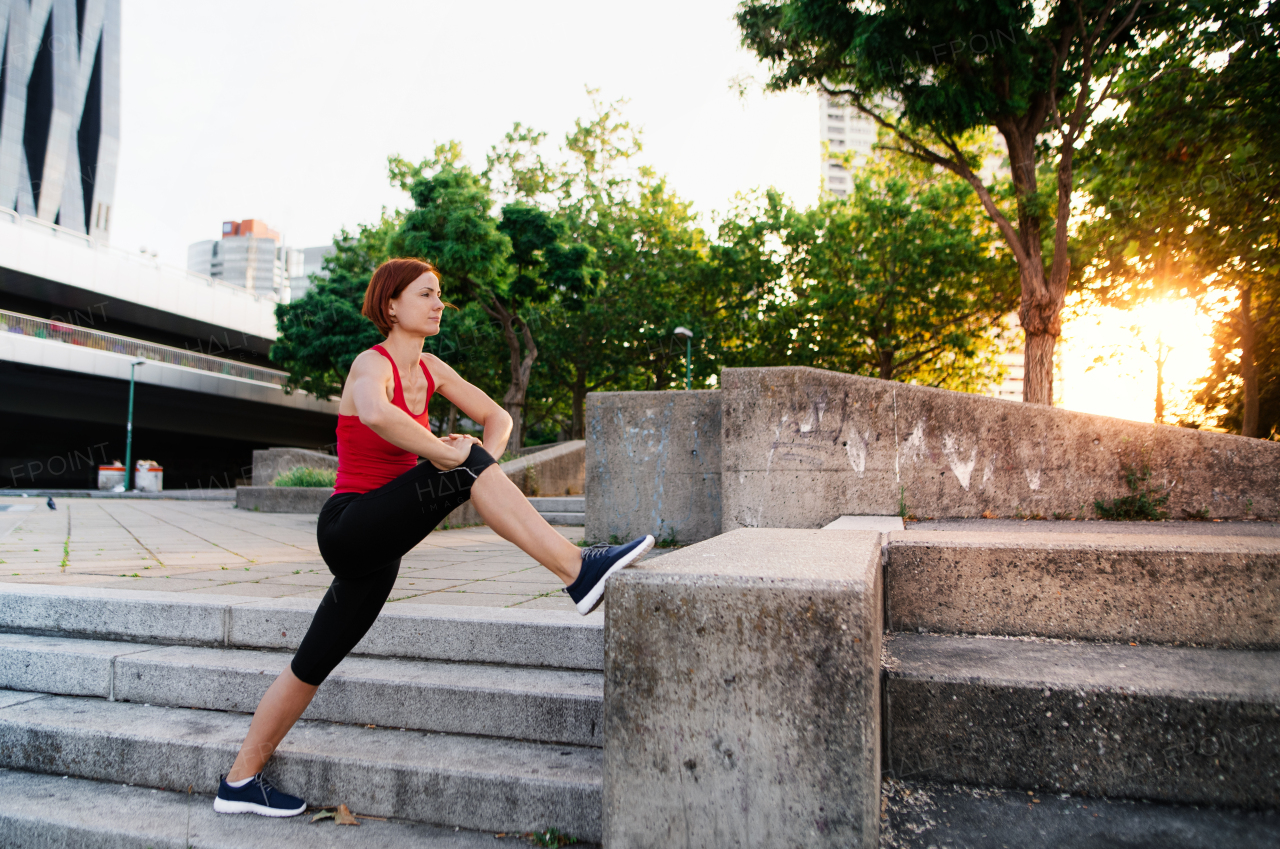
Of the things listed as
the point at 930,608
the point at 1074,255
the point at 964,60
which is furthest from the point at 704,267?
the point at 930,608

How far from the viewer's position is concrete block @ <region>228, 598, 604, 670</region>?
272cm

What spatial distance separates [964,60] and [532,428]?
30.8 m

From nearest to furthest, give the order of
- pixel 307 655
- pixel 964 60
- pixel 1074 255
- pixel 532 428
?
pixel 307 655 → pixel 964 60 → pixel 1074 255 → pixel 532 428

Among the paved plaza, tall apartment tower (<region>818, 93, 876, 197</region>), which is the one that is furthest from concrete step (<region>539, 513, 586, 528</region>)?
tall apartment tower (<region>818, 93, 876, 197</region>)

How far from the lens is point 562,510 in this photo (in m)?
10.4

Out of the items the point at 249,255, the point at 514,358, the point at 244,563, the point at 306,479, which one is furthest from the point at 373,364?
the point at 249,255

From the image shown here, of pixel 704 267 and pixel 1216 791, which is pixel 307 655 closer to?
pixel 1216 791

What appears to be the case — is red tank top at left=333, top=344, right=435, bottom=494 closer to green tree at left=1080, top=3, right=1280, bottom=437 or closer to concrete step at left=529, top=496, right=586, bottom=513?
concrete step at left=529, top=496, right=586, bottom=513

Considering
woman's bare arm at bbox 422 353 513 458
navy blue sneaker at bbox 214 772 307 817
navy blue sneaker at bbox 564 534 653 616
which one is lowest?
navy blue sneaker at bbox 214 772 307 817

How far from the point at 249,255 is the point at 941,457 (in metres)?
200

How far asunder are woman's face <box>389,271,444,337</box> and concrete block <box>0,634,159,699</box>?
1952 millimetres

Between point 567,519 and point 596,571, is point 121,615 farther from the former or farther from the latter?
point 567,519

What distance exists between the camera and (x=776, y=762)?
5.38 ft

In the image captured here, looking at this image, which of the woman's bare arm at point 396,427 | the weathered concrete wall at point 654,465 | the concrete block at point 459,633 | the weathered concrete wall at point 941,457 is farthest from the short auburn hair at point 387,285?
the weathered concrete wall at point 654,465
